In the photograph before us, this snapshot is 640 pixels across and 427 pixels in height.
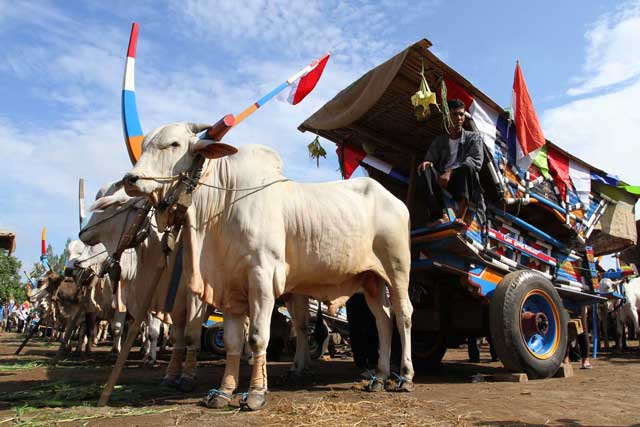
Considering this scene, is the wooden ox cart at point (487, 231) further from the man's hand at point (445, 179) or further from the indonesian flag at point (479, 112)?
the man's hand at point (445, 179)

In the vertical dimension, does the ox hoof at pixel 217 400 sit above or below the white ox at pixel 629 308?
below

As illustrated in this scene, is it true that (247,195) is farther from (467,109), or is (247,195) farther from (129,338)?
(467,109)

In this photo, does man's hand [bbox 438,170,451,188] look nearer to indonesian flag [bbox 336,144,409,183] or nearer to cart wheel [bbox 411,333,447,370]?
indonesian flag [bbox 336,144,409,183]

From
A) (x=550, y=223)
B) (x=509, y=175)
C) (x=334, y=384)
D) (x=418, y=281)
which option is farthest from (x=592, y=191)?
(x=334, y=384)

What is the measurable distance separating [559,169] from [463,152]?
1.98m

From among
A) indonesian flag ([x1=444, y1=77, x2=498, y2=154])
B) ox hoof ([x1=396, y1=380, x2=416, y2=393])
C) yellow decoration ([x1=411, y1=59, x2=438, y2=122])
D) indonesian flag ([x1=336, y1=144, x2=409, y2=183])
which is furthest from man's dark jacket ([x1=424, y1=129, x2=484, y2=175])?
ox hoof ([x1=396, y1=380, x2=416, y2=393])

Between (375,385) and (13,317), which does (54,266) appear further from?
(375,385)

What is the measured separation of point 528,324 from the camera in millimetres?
5941

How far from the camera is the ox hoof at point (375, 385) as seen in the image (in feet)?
16.8

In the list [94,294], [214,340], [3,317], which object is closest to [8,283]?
[3,317]

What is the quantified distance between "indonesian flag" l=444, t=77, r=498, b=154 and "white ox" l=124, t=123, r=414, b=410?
4.99 ft

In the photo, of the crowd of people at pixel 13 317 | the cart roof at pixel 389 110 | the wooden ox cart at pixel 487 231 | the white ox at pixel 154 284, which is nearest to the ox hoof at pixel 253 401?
the white ox at pixel 154 284

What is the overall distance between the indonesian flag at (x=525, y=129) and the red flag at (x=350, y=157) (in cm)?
211

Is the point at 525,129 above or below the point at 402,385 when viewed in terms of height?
above
